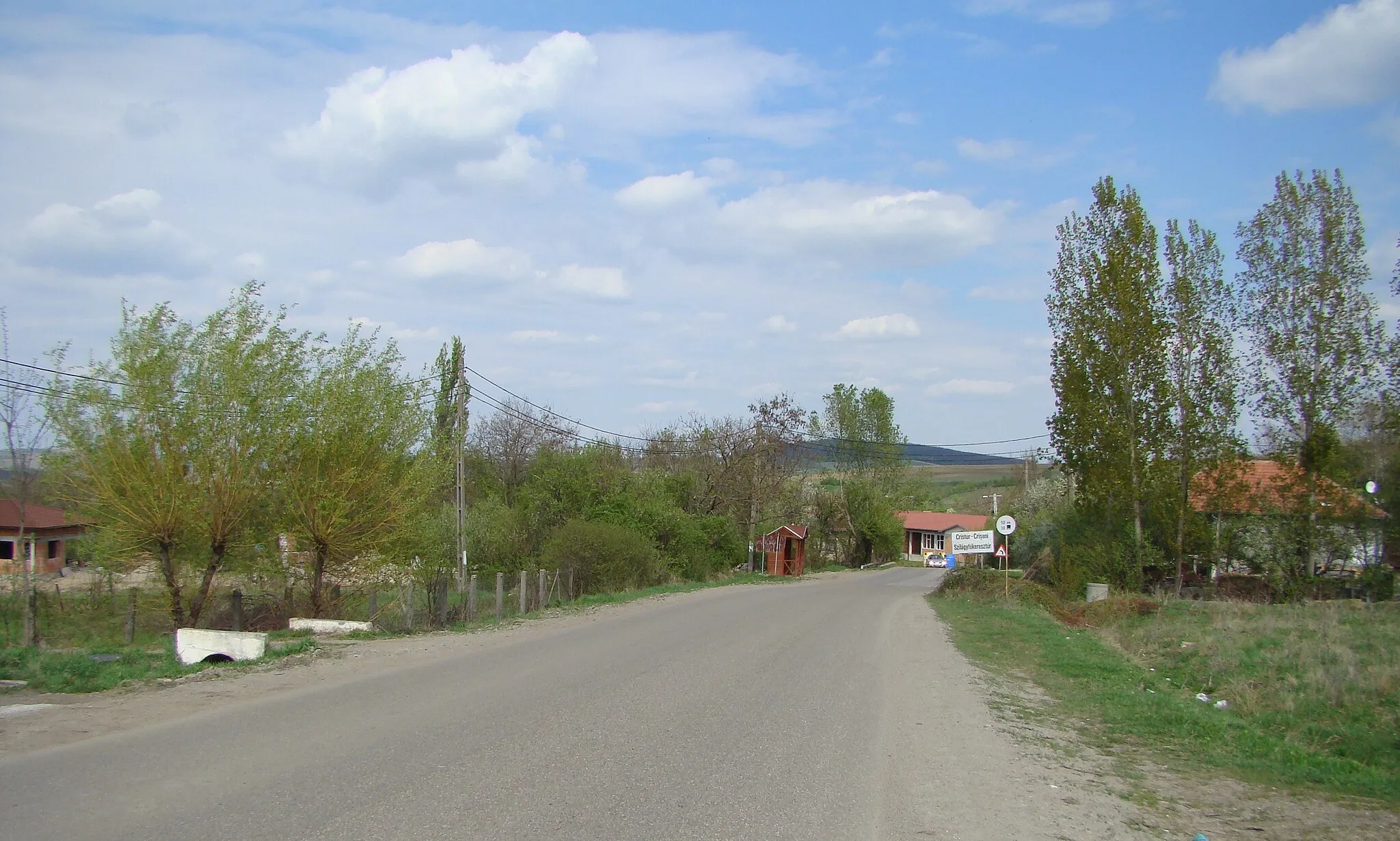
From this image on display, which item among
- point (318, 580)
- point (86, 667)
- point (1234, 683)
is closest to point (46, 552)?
point (318, 580)

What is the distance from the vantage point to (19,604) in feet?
81.0

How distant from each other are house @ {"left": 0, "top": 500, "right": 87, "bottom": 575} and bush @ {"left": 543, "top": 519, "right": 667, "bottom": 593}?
25125 millimetres

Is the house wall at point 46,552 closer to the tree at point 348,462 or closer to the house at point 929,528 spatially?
the tree at point 348,462

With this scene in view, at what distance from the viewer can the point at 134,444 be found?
56.6 feet

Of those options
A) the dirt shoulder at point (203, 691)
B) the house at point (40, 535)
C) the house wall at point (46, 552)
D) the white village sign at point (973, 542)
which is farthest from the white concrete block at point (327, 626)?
the house wall at point (46, 552)

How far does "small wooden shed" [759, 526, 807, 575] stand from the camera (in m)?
54.5

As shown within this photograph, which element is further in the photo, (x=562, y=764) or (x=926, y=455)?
(x=926, y=455)

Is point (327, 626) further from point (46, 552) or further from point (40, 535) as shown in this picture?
point (46, 552)

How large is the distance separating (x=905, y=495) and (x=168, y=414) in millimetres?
81362

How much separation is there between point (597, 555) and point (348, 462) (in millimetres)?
11995

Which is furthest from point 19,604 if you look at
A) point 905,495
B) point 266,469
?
point 905,495

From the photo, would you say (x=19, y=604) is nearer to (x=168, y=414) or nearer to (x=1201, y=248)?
(x=168, y=414)

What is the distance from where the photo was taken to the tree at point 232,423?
17.8 m

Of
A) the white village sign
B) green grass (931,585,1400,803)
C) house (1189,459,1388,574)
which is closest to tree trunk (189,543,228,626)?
green grass (931,585,1400,803)
